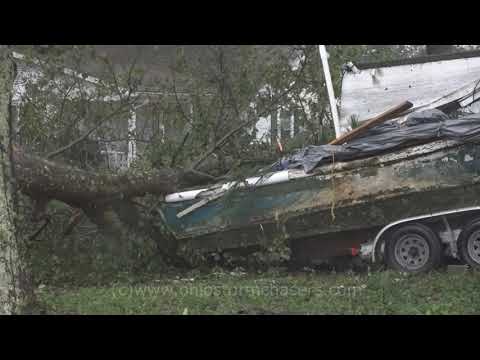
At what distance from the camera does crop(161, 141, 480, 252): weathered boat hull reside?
8.45 meters

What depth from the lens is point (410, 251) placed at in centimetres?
871

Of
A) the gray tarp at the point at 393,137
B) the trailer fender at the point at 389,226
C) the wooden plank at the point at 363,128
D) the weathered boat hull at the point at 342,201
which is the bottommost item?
the trailer fender at the point at 389,226

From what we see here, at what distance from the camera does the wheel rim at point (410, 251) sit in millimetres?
8656

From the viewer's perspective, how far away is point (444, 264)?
344 inches

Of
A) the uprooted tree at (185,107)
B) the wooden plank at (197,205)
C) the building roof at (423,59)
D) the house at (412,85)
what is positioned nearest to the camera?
the wooden plank at (197,205)

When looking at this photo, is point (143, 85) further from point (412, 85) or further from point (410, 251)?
point (410, 251)

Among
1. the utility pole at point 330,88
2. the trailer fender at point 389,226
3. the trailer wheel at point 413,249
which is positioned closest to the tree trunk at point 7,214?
the trailer fender at point 389,226

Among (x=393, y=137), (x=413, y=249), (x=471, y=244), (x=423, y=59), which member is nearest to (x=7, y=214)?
(x=393, y=137)

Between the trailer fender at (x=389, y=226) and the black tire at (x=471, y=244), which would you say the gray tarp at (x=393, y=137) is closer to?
the trailer fender at (x=389, y=226)

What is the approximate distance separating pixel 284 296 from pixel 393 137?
2.75 meters

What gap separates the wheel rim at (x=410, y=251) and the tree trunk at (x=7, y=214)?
191 inches

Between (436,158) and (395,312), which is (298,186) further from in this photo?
(395,312)

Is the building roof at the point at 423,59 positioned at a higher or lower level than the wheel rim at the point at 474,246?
higher

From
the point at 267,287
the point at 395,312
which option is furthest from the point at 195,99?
the point at 395,312
